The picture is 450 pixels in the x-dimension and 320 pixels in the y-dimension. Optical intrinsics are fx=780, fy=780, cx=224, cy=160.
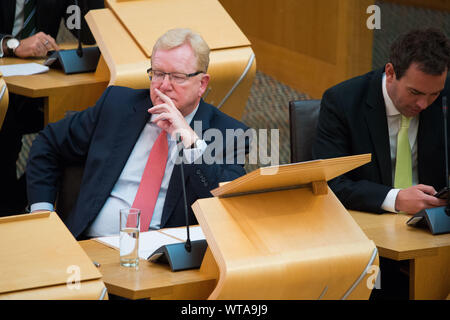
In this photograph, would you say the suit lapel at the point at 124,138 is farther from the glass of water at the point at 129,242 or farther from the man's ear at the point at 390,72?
the man's ear at the point at 390,72

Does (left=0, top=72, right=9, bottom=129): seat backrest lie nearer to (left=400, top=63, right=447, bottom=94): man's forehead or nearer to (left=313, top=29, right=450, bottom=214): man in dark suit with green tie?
(left=313, top=29, right=450, bottom=214): man in dark suit with green tie

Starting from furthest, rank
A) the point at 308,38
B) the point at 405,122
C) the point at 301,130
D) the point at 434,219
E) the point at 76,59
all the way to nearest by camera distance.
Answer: the point at 308,38 < the point at 76,59 < the point at 301,130 < the point at 405,122 < the point at 434,219

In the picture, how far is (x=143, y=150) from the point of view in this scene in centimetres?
292

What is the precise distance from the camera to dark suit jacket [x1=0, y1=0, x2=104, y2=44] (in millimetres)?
4398

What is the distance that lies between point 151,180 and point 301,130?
74 cm

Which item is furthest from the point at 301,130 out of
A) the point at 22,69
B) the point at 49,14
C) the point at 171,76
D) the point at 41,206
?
the point at 49,14

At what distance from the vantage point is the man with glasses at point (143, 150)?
277cm

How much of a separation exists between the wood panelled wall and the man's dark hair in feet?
9.53

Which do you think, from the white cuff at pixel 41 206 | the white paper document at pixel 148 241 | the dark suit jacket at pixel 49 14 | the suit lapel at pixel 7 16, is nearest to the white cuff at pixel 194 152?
the white paper document at pixel 148 241

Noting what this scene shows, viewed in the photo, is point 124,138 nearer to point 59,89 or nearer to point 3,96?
point 3,96

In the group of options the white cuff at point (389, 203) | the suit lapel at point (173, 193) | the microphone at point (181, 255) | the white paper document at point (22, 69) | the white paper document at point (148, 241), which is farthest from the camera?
the white paper document at point (22, 69)

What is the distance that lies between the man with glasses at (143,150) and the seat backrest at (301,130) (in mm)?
375

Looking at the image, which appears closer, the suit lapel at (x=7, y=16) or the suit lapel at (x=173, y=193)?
the suit lapel at (x=173, y=193)

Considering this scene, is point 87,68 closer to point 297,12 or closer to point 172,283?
point 172,283
